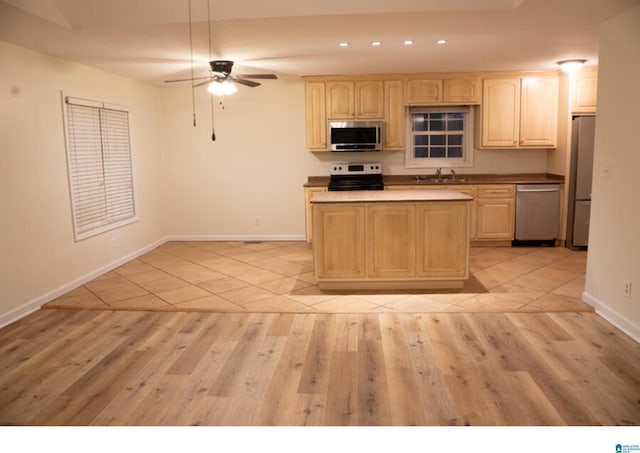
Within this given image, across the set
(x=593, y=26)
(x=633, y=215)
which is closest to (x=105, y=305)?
(x=633, y=215)

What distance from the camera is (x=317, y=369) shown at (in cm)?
306

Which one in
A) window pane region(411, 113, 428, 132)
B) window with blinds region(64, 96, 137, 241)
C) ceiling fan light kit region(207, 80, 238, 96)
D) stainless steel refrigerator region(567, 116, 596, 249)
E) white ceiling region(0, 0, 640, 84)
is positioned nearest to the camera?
white ceiling region(0, 0, 640, 84)

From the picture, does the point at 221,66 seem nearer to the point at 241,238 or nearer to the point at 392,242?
the point at 392,242

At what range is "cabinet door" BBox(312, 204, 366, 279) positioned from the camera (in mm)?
4562

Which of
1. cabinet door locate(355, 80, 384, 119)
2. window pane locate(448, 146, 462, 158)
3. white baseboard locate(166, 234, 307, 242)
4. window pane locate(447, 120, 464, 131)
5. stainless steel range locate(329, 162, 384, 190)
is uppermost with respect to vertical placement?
cabinet door locate(355, 80, 384, 119)

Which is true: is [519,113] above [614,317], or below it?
above

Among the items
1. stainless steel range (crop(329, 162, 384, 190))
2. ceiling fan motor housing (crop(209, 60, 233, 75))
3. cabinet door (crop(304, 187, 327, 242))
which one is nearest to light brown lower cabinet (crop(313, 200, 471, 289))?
ceiling fan motor housing (crop(209, 60, 233, 75))

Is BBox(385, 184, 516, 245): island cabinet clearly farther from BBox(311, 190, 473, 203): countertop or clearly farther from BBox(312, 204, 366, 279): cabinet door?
BBox(312, 204, 366, 279): cabinet door

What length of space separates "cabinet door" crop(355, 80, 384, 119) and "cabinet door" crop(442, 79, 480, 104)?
840 millimetres

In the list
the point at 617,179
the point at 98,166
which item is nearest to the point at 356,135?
the point at 98,166

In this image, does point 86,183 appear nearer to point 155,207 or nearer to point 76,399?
point 155,207

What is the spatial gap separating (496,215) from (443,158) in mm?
1173

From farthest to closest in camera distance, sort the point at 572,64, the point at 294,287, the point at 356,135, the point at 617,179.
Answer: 1. the point at 356,135
2. the point at 572,64
3. the point at 294,287
4. the point at 617,179

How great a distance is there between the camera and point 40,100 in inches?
179
